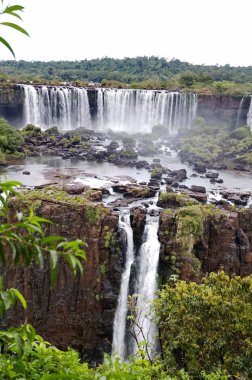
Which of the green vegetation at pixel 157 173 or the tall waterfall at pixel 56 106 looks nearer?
the green vegetation at pixel 157 173

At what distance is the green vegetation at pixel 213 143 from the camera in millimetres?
39250

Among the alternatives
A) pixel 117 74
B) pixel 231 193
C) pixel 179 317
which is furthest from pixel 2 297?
pixel 117 74

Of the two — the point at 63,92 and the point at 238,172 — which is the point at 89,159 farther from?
the point at 63,92

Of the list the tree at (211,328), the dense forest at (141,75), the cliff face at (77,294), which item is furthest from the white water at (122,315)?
the dense forest at (141,75)

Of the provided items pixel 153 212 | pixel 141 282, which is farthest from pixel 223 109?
pixel 141 282

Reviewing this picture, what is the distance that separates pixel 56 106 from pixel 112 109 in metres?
7.09

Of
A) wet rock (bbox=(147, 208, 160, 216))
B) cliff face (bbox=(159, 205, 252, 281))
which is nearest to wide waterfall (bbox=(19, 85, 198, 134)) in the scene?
wet rock (bbox=(147, 208, 160, 216))

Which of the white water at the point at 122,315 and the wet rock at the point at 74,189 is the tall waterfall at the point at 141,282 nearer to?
the white water at the point at 122,315

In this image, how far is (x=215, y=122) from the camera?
171 feet

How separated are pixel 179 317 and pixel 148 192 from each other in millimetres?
15707

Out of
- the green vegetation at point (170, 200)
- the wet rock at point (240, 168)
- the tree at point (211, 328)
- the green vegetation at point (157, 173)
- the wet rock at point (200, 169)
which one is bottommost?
the wet rock at point (240, 168)

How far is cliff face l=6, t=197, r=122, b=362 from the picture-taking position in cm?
1903

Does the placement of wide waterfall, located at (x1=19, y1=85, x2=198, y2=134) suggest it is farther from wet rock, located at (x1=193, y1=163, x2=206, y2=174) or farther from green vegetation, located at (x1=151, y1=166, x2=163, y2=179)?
green vegetation, located at (x1=151, y1=166, x2=163, y2=179)

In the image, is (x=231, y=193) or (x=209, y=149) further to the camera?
(x=209, y=149)
